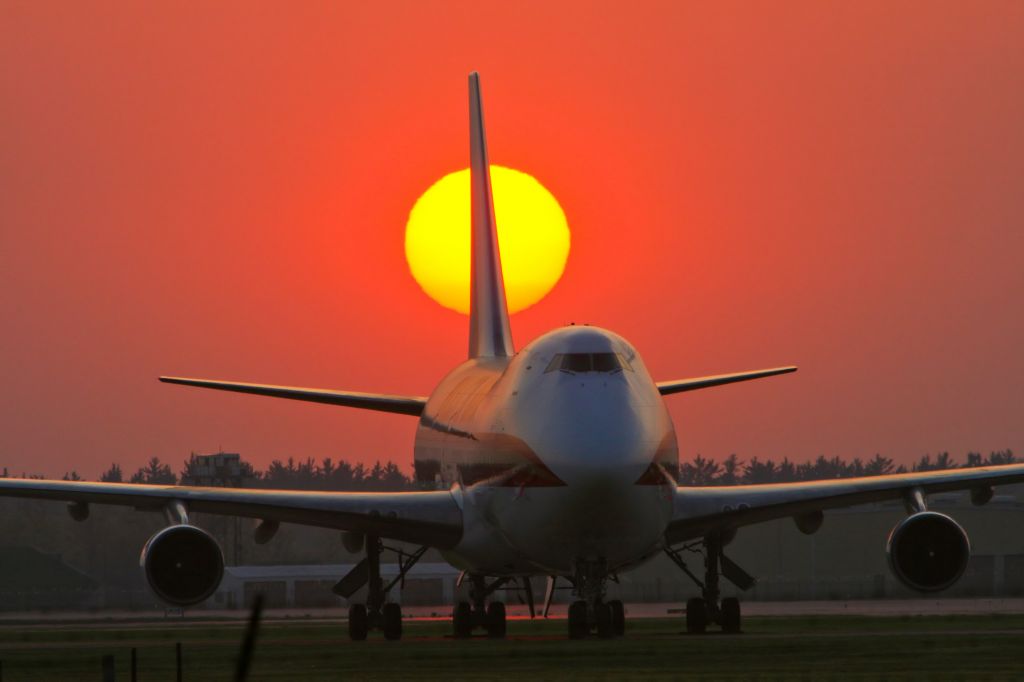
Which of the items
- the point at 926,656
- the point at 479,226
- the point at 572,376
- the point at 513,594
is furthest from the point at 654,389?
the point at 513,594

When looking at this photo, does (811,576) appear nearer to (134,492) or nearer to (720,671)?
(134,492)

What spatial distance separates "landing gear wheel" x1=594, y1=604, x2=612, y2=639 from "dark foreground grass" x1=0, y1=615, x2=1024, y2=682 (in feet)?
0.80

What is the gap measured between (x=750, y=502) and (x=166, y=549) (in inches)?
396

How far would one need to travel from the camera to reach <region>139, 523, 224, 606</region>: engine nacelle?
31.3m

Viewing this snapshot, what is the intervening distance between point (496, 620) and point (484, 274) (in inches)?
488

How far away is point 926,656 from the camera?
2577 cm

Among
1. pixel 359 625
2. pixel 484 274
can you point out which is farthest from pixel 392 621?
pixel 484 274

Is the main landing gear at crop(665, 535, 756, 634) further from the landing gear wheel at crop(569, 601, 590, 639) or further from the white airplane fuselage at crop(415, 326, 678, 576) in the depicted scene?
the landing gear wheel at crop(569, 601, 590, 639)

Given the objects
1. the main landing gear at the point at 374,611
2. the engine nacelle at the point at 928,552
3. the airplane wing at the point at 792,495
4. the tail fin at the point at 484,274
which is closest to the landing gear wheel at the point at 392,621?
the main landing gear at the point at 374,611

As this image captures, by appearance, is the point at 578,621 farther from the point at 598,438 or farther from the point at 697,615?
the point at 697,615

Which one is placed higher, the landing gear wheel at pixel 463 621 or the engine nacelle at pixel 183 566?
the engine nacelle at pixel 183 566

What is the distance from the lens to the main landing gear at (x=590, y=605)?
3058 cm

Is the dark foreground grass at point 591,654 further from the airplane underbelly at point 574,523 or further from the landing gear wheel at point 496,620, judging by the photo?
the airplane underbelly at point 574,523

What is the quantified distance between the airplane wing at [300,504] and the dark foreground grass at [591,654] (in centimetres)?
205
